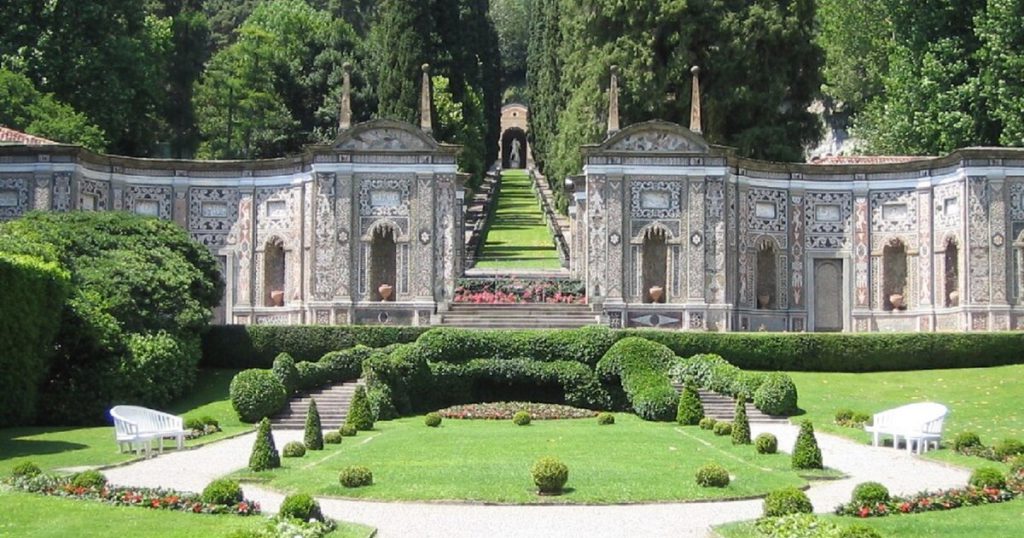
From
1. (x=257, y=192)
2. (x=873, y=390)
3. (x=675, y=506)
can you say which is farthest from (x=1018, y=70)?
(x=675, y=506)

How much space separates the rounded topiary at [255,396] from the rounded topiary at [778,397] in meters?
12.8

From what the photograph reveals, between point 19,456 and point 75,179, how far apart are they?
22877 mm

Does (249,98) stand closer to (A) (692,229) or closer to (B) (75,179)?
(B) (75,179)

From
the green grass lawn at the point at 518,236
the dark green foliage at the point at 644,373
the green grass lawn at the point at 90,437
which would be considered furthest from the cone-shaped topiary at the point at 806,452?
the green grass lawn at the point at 518,236

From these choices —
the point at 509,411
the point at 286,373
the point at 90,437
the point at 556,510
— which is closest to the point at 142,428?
→ the point at 90,437

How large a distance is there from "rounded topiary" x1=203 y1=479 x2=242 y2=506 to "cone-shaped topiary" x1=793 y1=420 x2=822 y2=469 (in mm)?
10581

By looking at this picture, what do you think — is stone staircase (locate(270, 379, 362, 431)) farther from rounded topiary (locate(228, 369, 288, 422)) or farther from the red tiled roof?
the red tiled roof

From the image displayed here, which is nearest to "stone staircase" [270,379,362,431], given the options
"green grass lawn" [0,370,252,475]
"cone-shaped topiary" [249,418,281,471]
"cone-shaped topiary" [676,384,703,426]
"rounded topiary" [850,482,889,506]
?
"green grass lawn" [0,370,252,475]

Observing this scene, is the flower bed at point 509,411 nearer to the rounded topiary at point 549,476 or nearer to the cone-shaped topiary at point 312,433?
the cone-shaped topiary at point 312,433

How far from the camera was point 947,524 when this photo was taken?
1911 centimetres

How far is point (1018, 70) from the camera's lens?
54.3 meters

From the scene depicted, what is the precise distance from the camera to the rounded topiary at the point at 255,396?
1451 inches

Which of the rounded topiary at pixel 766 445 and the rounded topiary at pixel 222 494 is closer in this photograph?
the rounded topiary at pixel 222 494

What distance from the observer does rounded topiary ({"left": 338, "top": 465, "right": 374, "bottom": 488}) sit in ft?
75.8
